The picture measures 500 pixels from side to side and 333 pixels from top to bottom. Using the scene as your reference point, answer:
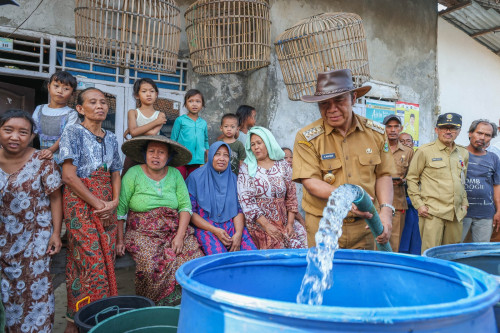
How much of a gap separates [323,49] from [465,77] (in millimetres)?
7103

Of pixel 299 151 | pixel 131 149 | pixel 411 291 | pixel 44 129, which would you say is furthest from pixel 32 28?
pixel 411 291

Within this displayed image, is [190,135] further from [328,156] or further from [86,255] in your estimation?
[328,156]

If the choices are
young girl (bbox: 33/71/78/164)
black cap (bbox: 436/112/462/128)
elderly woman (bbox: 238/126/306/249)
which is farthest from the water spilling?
black cap (bbox: 436/112/462/128)

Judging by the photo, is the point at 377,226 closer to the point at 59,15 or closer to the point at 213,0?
the point at 213,0

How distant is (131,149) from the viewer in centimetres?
343

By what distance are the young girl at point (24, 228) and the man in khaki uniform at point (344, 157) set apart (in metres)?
1.79

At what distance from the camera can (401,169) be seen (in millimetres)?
4969

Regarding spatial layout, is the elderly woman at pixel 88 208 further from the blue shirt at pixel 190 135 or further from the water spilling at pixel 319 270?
the water spilling at pixel 319 270

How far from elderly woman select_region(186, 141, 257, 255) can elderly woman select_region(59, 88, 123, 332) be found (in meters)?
0.78

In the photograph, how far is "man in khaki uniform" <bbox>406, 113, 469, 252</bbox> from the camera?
409 cm

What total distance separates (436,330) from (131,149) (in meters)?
3.05

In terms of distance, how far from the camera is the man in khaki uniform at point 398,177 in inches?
187

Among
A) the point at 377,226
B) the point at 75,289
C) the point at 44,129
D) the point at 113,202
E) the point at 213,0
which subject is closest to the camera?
the point at 377,226

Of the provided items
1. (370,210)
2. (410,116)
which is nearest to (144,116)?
(370,210)
